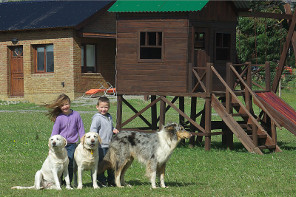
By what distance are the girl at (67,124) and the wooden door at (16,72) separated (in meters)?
27.0

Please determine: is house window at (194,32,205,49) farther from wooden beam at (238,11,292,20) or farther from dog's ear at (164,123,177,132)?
dog's ear at (164,123,177,132)

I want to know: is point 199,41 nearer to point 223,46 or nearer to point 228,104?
point 223,46

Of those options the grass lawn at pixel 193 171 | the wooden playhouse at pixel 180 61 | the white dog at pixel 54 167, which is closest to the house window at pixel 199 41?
the wooden playhouse at pixel 180 61

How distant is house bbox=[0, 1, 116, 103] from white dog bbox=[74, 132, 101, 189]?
24.2 meters

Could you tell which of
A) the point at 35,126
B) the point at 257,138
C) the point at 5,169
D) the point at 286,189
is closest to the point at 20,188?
the point at 5,169

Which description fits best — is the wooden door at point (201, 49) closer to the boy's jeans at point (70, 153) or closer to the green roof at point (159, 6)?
the green roof at point (159, 6)

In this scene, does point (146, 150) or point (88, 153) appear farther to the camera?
point (146, 150)

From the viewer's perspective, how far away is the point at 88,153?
10.8 meters

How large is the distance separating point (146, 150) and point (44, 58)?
86.1 ft

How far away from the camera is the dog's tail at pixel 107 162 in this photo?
11.4 meters

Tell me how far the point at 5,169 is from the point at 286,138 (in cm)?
1185

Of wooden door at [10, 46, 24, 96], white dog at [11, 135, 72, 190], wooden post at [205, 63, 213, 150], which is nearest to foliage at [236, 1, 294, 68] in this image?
wooden door at [10, 46, 24, 96]

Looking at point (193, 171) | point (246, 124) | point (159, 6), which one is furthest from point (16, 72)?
point (193, 171)

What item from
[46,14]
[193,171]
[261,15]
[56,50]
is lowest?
[193,171]
